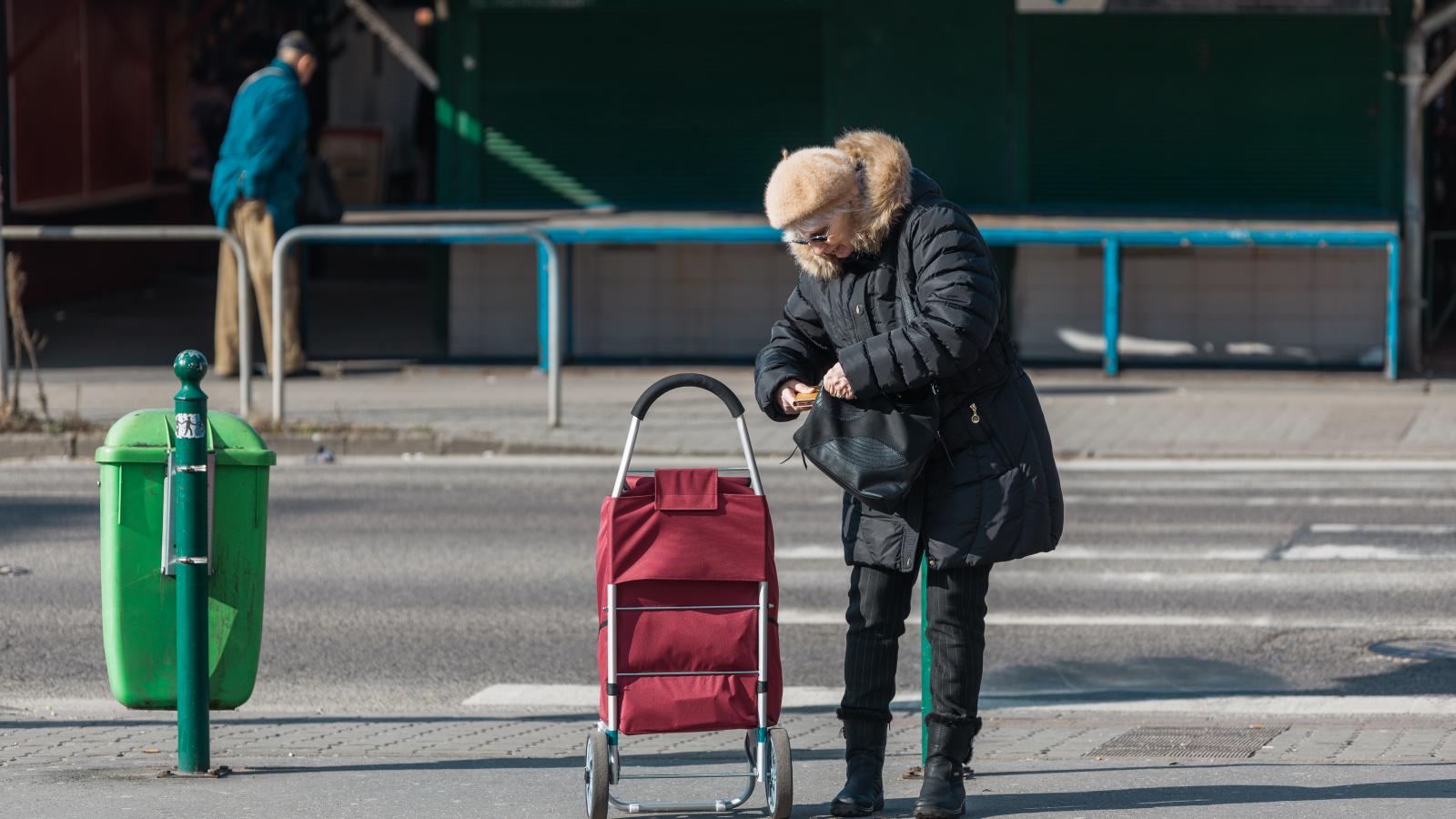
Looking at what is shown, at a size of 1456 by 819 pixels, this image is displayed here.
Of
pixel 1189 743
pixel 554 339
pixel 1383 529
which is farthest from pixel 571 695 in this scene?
pixel 554 339

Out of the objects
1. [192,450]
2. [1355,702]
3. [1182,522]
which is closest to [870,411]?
[192,450]

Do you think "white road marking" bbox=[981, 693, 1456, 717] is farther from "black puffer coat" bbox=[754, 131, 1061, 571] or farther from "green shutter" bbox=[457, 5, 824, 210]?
"green shutter" bbox=[457, 5, 824, 210]

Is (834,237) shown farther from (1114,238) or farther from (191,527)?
(1114,238)

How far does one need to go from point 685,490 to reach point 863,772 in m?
0.84

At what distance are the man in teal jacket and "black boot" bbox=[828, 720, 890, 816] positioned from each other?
980 centimetres

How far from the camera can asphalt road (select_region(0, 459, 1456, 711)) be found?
739cm

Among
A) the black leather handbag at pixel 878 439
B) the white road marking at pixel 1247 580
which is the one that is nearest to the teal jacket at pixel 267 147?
the white road marking at pixel 1247 580

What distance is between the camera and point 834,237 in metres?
5.03

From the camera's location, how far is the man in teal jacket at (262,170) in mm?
14430

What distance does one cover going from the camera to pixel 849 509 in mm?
5273

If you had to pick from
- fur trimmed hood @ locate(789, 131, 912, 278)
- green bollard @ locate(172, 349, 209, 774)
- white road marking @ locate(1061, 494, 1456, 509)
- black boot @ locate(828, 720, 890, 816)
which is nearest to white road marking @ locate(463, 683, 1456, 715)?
green bollard @ locate(172, 349, 209, 774)

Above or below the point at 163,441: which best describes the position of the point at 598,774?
below

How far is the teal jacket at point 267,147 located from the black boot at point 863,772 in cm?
1012

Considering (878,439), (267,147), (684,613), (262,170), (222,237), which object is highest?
(267,147)
